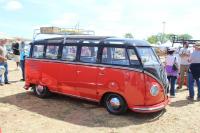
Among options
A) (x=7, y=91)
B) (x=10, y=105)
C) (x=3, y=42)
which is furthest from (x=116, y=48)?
(x=3, y=42)

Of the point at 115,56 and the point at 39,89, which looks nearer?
the point at 115,56

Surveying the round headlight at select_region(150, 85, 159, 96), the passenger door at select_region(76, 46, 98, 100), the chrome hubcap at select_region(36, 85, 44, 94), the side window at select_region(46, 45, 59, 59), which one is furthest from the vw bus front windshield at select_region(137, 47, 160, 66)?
the chrome hubcap at select_region(36, 85, 44, 94)

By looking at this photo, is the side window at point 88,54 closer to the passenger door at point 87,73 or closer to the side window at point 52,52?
the passenger door at point 87,73

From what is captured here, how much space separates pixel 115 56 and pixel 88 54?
90cm

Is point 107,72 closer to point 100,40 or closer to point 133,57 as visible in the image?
point 133,57

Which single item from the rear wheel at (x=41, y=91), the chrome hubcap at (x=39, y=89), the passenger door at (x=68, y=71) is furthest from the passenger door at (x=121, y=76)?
the chrome hubcap at (x=39, y=89)

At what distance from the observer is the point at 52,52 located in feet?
32.1

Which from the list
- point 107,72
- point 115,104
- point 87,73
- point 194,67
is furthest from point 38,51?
point 194,67

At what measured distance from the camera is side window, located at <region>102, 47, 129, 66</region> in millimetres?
7914

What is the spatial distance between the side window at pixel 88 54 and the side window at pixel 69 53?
0.31 m

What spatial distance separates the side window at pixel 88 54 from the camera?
8494 millimetres

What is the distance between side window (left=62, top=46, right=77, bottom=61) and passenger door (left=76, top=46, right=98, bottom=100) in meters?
0.30

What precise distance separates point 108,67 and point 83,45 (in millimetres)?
1189

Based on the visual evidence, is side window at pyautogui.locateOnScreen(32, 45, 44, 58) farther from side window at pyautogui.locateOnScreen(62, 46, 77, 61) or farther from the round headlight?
the round headlight
